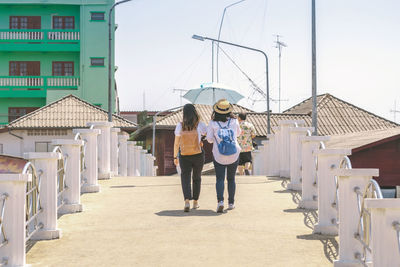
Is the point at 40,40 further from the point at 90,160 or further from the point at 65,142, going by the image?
the point at 65,142

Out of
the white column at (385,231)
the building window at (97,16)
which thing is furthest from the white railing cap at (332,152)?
the building window at (97,16)

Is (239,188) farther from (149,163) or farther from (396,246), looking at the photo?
(149,163)

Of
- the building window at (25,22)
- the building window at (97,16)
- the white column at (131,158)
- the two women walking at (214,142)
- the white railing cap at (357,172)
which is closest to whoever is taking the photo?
the white railing cap at (357,172)

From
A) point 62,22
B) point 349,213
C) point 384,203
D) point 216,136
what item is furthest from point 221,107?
point 62,22

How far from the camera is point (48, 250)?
6.86 meters

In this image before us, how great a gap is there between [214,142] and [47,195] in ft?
9.35

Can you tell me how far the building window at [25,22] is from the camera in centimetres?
4866

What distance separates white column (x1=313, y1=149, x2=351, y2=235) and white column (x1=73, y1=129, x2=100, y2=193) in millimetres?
5164

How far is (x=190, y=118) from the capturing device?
9227 mm

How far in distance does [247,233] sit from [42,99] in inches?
1677

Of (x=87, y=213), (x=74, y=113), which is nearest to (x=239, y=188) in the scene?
(x=87, y=213)

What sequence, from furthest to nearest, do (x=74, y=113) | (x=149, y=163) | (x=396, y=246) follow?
1. (x=74, y=113)
2. (x=149, y=163)
3. (x=396, y=246)

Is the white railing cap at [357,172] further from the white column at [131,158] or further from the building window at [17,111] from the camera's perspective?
the building window at [17,111]

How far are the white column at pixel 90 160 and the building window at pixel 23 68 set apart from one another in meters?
38.8
